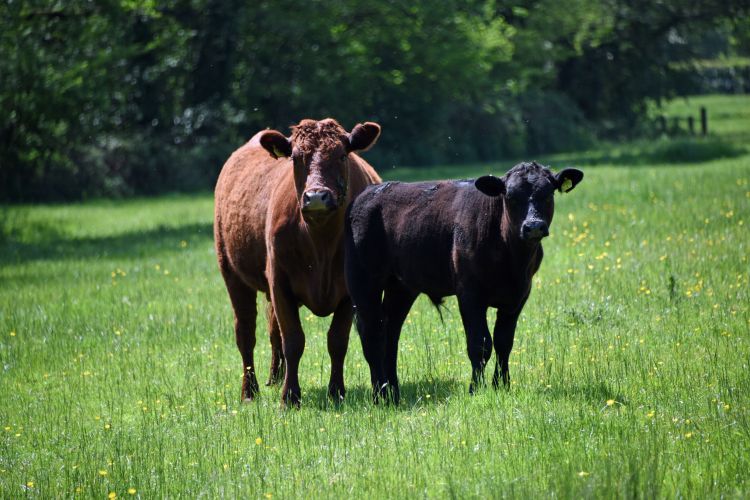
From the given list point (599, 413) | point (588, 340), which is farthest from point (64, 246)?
point (599, 413)

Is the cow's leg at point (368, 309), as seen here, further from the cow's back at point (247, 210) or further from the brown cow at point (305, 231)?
the cow's back at point (247, 210)

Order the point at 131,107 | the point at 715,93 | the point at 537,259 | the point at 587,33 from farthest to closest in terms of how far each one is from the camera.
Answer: the point at 715,93
the point at 587,33
the point at 131,107
the point at 537,259

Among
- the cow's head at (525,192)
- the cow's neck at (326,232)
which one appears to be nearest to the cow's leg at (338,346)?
the cow's neck at (326,232)

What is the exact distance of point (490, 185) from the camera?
7699mm

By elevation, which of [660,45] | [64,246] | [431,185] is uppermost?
[660,45]

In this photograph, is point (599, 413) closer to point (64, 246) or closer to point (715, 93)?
point (64, 246)

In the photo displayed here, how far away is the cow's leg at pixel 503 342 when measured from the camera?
26.1ft

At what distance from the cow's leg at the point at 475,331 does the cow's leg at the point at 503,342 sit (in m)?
0.12

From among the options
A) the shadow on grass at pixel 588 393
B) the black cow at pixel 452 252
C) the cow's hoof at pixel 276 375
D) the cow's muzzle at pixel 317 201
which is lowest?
the cow's hoof at pixel 276 375

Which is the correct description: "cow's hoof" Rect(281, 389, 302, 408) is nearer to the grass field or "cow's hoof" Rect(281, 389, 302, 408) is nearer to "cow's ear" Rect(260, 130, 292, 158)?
the grass field

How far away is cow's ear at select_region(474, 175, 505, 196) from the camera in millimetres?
7641

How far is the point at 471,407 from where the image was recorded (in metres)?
7.42

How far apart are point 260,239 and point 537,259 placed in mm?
2666

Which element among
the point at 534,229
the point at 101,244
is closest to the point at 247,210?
the point at 534,229
